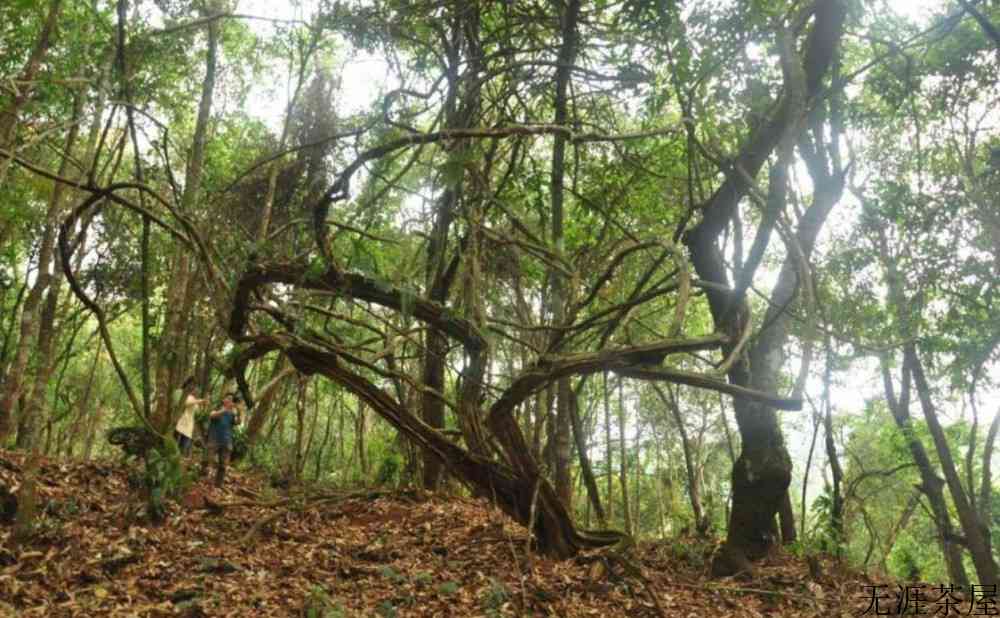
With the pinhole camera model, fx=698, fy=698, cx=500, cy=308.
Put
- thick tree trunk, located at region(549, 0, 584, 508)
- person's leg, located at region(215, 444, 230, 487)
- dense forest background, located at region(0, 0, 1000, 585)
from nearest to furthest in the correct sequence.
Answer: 1. dense forest background, located at region(0, 0, 1000, 585)
2. thick tree trunk, located at region(549, 0, 584, 508)
3. person's leg, located at region(215, 444, 230, 487)

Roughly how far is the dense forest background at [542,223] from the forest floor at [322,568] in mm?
444

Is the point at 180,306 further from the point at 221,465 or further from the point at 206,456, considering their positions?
the point at 221,465

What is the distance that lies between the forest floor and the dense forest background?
1.46 feet

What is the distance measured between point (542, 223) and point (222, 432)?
16.2 ft

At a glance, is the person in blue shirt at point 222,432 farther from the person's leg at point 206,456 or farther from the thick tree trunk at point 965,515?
the thick tree trunk at point 965,515

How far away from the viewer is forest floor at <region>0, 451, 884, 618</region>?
4785 mm

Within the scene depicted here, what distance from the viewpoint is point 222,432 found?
8633 mm

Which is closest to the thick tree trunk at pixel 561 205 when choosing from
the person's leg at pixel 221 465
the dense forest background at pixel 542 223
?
the dense forest background at pixel 542 223

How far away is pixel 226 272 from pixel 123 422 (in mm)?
17890

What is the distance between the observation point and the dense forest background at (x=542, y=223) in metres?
4.70

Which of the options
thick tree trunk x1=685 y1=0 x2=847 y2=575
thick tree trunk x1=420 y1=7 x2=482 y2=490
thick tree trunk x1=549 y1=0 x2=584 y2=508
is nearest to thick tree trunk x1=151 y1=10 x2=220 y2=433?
thick tree trunk x1=420 y1=7 x2=482 y2=490

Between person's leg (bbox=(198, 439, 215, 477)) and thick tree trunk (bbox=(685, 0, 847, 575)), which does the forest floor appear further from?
person's leg (bbox=(198, 439, 215, 477))

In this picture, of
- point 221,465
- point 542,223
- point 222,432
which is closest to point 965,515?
point 542,223

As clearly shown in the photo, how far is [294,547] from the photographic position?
607 centimetres
